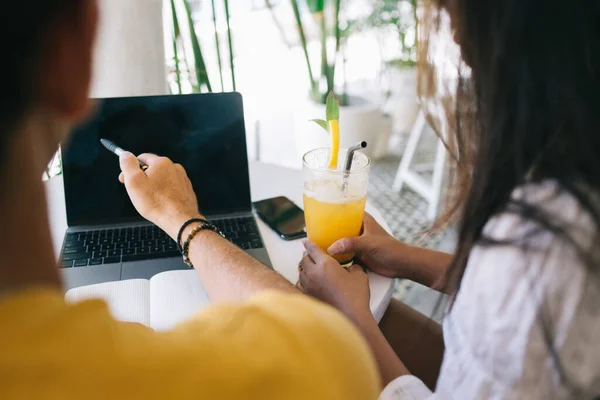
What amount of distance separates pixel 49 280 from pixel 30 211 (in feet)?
0.18

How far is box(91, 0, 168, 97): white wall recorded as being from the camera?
1.50 m

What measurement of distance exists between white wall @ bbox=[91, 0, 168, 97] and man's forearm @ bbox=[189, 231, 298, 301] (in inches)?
34.7

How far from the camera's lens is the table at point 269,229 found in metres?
0.87

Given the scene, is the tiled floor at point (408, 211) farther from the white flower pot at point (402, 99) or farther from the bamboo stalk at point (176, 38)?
the bamboo stalk at point (176, 38)

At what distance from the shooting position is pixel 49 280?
0.38 meters

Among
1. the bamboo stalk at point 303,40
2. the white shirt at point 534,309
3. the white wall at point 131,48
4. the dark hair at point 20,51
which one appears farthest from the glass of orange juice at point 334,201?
the bamboo stalk at point 303,40

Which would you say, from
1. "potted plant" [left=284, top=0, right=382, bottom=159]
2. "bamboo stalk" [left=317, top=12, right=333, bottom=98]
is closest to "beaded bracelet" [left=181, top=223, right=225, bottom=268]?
"potted plant" [left=284, top=0, right=382, bottom=159]

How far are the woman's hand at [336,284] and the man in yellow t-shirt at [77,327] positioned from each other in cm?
35

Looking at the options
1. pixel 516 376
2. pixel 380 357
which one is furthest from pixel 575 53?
pixel 380 357

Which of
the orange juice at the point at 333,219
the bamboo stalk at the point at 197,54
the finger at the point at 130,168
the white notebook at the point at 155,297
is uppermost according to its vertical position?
the bamboo stalk at the point at 197,54

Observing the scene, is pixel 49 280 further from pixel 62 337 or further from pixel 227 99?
pixel 227 99

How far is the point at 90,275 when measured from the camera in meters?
0.87

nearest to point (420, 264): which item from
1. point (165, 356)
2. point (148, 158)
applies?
point (148, 158)

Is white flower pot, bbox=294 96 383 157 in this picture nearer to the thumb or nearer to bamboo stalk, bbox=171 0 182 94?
bamboo stalk, bbox=171 0 182 94
